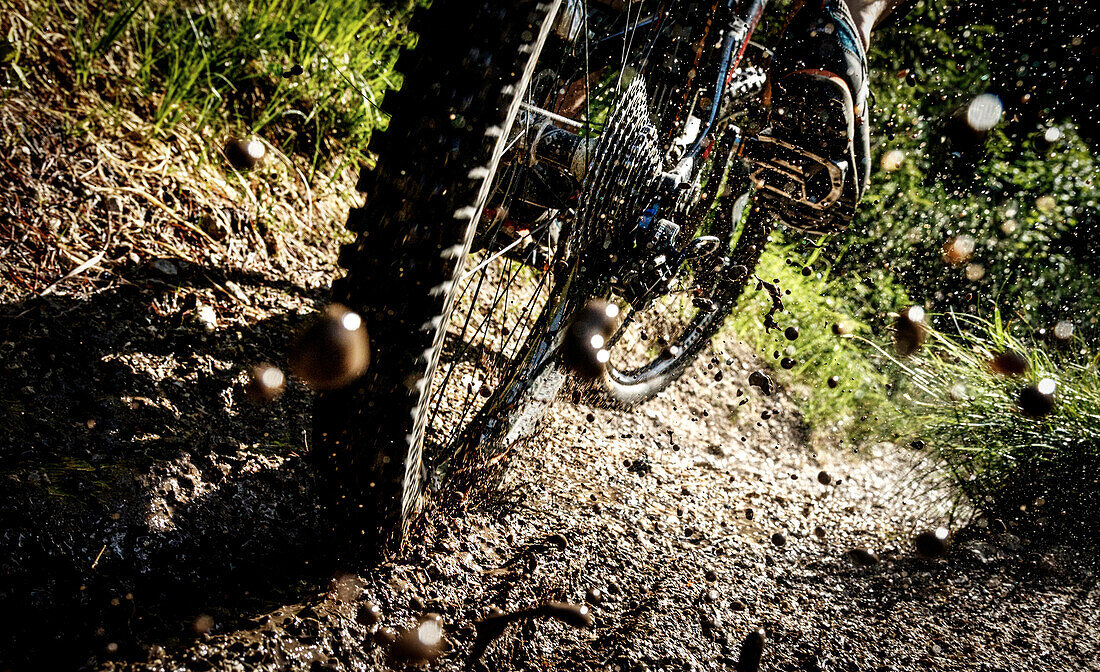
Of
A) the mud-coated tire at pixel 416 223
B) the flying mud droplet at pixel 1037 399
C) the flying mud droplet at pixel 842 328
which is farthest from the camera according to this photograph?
the flying mud droplet at pixel 842 328

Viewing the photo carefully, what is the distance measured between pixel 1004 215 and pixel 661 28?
4.23 m

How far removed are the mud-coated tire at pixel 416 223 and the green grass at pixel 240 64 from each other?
123 centimetres

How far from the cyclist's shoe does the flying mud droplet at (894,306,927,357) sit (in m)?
1.54

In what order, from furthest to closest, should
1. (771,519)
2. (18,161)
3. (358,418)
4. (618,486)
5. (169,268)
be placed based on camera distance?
(771,519) → (618,486) → (169,268) → (18,161) → (358,418)

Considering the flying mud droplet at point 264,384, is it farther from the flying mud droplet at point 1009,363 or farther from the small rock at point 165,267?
the flying mud droplet at point 1009,363

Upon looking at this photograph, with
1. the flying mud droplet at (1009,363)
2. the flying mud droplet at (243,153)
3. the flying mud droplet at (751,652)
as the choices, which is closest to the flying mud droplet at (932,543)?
the flying mud droplet at (1009,363)

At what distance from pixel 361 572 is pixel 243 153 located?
146cm

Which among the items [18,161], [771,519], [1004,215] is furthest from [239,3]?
[1004,215]

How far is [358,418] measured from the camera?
3.30 ft

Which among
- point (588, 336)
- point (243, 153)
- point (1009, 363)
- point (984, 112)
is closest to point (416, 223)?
point (588, 336)

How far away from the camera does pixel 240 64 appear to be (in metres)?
2.01

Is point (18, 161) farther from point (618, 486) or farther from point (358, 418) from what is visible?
point (618, 486)

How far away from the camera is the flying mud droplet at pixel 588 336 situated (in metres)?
1.58

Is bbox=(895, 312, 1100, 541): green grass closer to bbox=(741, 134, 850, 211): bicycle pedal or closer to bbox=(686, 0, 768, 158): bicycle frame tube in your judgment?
bbox=(741, 134, 850, 211): bicycle pedal
